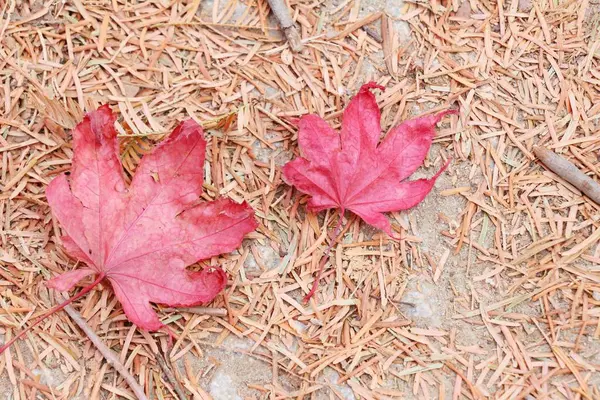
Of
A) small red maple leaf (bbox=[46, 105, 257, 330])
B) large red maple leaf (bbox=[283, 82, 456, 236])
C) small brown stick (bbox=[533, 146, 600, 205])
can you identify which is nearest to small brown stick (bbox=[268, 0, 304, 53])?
large red maple leaf (bbox=[283, 82, 456, 236])

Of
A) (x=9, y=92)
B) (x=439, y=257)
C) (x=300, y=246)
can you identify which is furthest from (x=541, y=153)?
(x=9, y=92)

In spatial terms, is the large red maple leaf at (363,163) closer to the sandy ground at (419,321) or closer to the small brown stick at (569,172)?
the sandy ground at (419,321)

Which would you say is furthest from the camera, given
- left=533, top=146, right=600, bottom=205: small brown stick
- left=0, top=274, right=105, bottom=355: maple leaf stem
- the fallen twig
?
the fallen twig

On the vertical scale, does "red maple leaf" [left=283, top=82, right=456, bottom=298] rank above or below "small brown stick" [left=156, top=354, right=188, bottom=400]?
above

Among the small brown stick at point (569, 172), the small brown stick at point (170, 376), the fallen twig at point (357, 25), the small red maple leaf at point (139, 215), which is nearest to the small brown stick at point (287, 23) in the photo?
the fallen twig at point (357, 25)

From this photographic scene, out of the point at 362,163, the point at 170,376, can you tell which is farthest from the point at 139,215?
the point at 362,163

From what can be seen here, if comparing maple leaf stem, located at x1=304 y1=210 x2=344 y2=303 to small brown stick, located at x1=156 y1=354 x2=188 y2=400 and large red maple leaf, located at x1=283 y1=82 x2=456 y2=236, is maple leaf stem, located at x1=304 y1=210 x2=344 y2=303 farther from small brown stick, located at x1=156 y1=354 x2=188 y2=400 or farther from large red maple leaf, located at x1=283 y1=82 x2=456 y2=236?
small brown stick, located at x1=156 y1=354 x2=188 y2=400

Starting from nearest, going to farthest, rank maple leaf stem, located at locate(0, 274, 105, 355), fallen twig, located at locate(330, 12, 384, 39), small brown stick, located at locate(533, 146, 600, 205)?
maple leaf stem, located at locate(0, 274, 105, 355) < small brown stick, located at locate(533, 146, 600, 205) < fallen twig, located at locate(330, 12, 384, 39)
